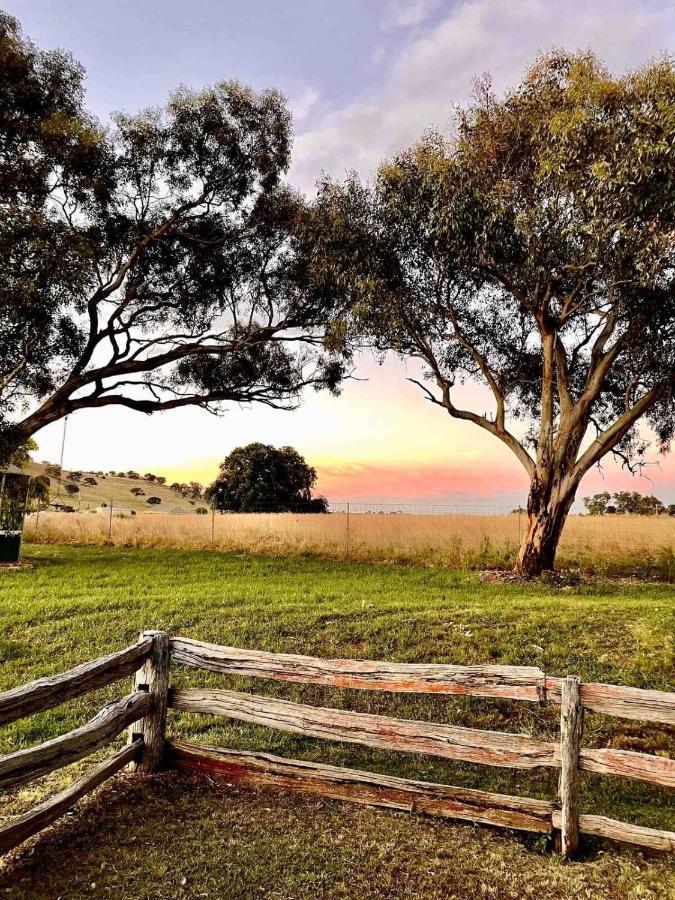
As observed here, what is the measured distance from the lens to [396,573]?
56.0ft

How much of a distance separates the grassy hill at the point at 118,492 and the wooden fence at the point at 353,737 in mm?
50556

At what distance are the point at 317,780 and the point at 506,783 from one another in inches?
75.9

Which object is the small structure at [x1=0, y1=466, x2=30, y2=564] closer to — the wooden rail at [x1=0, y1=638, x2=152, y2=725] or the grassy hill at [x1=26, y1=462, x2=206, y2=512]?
the wooden rail at [x1=0, y1=638, x2=152, y2=725]

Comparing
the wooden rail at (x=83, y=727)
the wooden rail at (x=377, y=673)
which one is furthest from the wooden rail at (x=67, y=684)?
the wooden rail at (x=377, y=673)

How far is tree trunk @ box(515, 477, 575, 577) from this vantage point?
16.7 metres

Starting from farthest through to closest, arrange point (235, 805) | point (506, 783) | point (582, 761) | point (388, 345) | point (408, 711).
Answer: point (388, 345), point (408, 711), point (506, 783), point (235, 805), point (582, 761)

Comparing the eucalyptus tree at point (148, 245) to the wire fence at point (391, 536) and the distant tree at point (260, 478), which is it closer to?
the wire fence at point (391, 536)

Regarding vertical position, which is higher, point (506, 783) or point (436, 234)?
point (436, 234)

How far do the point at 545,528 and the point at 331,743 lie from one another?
11508mm

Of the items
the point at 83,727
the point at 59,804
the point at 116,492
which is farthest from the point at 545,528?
the point at 116,492

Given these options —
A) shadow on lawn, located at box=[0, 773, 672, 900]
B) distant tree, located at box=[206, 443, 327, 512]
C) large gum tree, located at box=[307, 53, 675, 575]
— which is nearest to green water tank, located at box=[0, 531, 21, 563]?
large gum tree, located at box=[307, 53, 675, 575]

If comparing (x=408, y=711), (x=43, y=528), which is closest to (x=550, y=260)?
(x=408, y=711)

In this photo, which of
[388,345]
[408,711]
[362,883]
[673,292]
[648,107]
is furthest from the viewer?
[388,345]

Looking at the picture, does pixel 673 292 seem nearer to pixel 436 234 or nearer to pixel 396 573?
pixel 436 234
